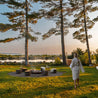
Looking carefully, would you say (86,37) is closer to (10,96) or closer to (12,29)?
(12,29)

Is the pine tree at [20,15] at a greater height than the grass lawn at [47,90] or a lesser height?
greater

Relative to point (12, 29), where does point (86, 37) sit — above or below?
below

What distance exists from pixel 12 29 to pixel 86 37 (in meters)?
10.7

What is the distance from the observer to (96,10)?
13.3 m

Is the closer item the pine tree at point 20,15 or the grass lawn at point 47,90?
the grass lawn at point 47,90

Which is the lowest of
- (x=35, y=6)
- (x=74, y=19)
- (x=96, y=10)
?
(x=74, y=19)

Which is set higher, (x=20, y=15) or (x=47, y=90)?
(x=20, y=15)

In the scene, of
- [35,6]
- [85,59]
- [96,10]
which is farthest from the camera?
[35,6]

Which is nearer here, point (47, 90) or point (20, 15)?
point (47, 90)

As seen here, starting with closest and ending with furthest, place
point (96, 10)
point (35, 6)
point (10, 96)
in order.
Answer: point (10, 96) → point (96, 10) → point (35, 6)

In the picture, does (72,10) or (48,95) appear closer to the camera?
(48,95)

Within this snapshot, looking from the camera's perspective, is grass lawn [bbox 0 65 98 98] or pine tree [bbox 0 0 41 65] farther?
pine tree [bbox 0 0 41 65]

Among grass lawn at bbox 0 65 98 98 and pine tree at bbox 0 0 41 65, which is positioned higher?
pine tree at bbox 0 0 41 65

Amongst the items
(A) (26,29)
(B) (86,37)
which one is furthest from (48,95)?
(A) (26,29)
